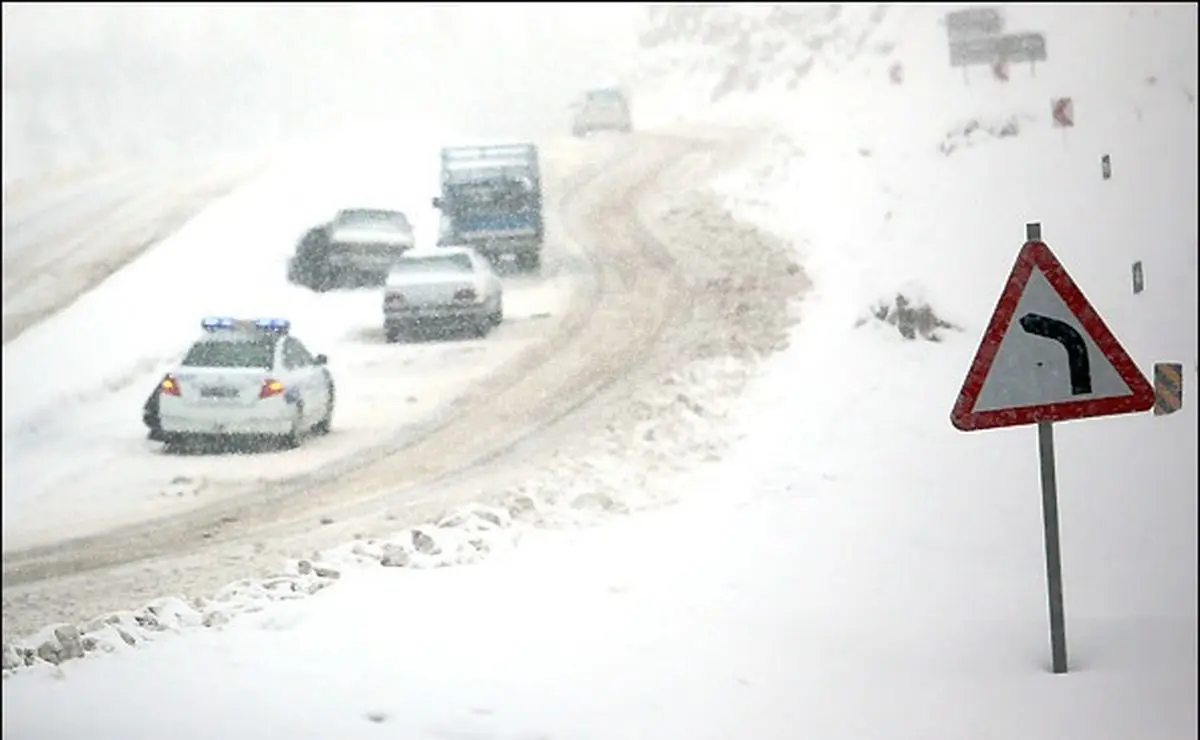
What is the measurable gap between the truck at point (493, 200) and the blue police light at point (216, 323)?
1.11m

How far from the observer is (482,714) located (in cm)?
482

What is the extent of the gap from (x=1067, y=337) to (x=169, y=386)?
4137 millimetres

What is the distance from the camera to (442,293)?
6.90 m

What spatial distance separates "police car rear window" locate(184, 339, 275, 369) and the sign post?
3.50 meters

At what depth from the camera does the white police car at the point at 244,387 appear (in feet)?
21.2

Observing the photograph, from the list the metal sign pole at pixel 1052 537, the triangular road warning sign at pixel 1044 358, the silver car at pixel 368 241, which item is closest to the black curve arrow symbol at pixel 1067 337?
the triangular road warning sign at pixel 1044 358

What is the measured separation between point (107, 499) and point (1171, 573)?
4717 millimetres

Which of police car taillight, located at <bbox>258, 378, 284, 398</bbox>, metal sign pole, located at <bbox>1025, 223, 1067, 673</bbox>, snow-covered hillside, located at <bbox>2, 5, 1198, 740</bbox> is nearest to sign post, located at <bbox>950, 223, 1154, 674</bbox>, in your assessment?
metal sign pole, located at <bbox>1025, 223, 1067, 673</bbox>

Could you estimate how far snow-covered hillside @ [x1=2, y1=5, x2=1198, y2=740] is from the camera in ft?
16.0

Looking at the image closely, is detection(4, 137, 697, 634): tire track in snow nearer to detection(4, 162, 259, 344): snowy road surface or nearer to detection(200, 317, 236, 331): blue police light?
detection(200, 317, 236, 331): blue police light

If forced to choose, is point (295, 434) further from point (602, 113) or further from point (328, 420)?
point (602, 113)

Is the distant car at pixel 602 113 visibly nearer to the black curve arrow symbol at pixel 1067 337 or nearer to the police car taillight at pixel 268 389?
the police car taillight at pixel 268 389

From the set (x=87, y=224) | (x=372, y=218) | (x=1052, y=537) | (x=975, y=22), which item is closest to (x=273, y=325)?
(x=372, y=218)

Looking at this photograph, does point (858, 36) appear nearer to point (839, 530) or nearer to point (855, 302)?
point (855, 302)
